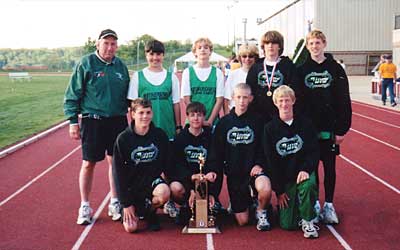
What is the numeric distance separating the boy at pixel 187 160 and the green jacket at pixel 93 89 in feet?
2.67

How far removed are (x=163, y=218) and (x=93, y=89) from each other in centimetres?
166

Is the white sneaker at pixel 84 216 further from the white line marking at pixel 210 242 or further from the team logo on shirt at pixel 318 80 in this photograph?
the team logo on shirt at pixel 318 80

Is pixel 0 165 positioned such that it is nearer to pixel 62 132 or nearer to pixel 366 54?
pixel 62 132

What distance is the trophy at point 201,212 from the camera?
5.23m

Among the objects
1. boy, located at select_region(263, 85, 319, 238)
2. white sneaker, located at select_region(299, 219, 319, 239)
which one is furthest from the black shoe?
white sneaker, located at select_region(299, 219, 319, 239)

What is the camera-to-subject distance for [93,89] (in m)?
5.46

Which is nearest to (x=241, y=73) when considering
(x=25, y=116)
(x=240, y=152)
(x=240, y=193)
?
(x=240, y=152)

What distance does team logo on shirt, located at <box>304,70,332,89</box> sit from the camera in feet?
17.6

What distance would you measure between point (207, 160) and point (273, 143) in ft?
2.42

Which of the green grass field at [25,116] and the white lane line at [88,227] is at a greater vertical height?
the green grass field at [25,116]

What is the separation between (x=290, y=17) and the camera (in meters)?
57.3

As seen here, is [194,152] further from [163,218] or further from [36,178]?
[36,178]

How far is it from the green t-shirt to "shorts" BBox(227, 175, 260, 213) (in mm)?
950

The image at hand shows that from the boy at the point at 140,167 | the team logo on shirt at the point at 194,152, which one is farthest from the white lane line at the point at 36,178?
the team logo on shirt at the point at 194,152
